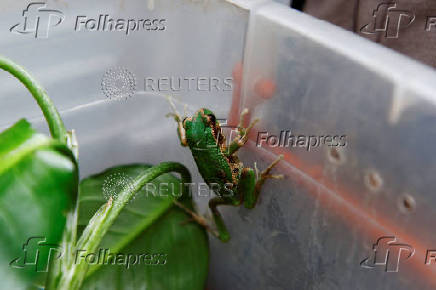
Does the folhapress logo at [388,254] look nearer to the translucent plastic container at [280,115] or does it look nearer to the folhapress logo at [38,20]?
the translucent plastic container at [280,115]

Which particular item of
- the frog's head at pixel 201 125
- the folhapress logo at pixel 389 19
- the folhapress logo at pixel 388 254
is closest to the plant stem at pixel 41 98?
the frog's head at pixel 201 125


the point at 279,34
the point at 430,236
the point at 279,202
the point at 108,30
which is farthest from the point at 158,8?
the point at 430,236

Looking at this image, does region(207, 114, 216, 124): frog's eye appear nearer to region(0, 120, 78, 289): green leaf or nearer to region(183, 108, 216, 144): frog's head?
region(183, 108, 216, 144): frog's head

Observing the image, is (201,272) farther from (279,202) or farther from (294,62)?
(294,62)

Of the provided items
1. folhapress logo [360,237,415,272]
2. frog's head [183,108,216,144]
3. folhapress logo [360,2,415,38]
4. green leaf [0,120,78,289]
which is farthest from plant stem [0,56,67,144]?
folhapress logo [360,2,415,38]

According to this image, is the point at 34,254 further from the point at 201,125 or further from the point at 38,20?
the point at 38,20
